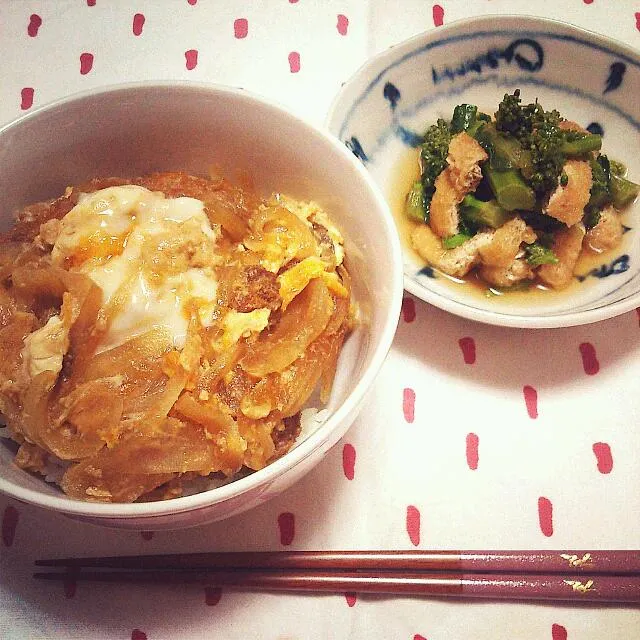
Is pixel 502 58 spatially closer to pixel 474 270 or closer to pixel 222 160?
pixel 474 270

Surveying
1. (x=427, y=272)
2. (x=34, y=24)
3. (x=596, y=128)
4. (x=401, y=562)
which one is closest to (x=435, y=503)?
(x=401, y=562)

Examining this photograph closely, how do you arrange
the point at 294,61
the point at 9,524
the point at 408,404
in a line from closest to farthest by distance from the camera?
the point at 9,524, the point at 408,404, the point at 294,61

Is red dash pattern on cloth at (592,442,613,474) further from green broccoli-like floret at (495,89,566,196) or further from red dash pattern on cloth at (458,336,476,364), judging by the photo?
green broccoli-like floret at (495,89,566,196)

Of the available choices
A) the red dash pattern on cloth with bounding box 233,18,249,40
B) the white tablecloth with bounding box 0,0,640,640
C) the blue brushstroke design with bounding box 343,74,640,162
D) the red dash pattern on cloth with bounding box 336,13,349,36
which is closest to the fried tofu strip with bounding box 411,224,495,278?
the white tablecloth with bounding box 0,0,640,640

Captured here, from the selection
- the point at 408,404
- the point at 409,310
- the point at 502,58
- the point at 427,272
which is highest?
the point at 502,58

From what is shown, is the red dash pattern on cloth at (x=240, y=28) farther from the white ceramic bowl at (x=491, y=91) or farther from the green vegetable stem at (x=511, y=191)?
the green vegetable stem at (x=511, y=191)

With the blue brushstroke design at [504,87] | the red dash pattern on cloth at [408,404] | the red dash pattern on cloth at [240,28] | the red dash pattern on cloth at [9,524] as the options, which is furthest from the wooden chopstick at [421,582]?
the red dash pattern on cloth at [240,28]
